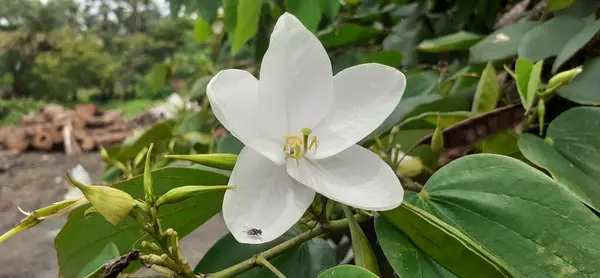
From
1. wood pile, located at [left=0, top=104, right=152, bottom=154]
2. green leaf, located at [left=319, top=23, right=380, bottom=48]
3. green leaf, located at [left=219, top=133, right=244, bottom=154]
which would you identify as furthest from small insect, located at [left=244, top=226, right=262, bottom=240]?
wood pile, located at [left=0, top=104, right=152, bottom=154]

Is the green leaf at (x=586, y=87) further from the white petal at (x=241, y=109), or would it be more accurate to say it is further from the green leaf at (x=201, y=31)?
the green leaf at (x=201, y=31)

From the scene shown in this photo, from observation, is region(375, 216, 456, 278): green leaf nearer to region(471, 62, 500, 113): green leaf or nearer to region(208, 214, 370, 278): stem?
region(208, 214, 370, 278): stem

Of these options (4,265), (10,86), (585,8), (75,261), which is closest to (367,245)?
(75,261)

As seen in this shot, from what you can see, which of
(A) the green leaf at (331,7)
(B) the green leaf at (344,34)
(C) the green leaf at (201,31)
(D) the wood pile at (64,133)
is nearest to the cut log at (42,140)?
Result: (D) the wood pile at (64,133)

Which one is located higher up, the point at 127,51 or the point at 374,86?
the point at 374,86

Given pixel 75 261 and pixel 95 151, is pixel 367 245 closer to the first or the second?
pixel 75 261

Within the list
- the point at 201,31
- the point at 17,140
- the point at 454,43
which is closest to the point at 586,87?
the point at 454,43

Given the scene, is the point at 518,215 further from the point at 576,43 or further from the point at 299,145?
the point at 576,43
